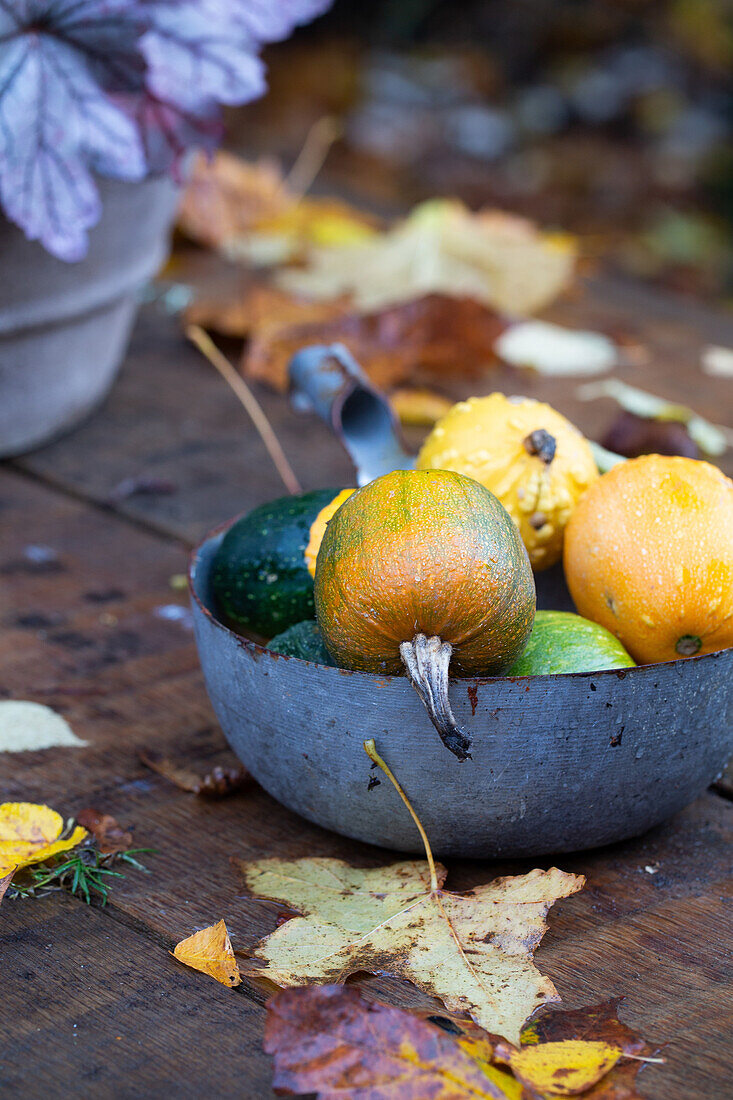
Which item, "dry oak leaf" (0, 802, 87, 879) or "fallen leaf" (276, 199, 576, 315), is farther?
"fallen leaf" (276, 199, 576, 315)

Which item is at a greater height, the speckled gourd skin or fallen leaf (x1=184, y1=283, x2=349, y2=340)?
the speckled gourd skin

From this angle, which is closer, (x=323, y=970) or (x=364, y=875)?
(x=323, y=970)

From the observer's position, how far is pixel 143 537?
1.40 m

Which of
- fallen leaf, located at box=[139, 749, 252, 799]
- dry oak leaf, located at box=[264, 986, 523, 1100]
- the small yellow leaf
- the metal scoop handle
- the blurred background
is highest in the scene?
the metal scoop handle

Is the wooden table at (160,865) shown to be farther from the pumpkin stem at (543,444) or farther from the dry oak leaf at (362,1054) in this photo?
the pumpkin stem at (543,444)

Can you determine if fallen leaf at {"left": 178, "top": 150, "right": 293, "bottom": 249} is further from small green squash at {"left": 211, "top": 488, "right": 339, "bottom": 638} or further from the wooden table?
small green squash at {"left": 211, "top": 488, "right": 339, "bottom": 638}

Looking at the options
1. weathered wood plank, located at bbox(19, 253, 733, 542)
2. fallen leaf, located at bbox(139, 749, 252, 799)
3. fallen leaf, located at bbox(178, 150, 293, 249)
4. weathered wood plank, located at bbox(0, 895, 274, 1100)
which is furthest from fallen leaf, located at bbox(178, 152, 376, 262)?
weathered wood plank, located at bbox(0, 895, 274, 1100)

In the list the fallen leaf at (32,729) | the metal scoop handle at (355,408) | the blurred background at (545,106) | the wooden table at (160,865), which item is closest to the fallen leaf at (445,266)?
the wooden table at (160,865)

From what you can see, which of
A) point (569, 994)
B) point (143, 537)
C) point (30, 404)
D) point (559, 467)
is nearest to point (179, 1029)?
point (569, 994)

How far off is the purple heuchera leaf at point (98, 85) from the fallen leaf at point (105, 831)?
63 cm

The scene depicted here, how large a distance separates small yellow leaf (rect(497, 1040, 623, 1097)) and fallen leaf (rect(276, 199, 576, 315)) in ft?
5.05

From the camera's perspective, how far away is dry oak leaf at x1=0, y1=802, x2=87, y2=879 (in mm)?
819

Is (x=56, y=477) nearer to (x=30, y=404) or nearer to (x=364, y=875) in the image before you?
(x=30, y=404)

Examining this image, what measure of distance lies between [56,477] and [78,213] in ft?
1.26
